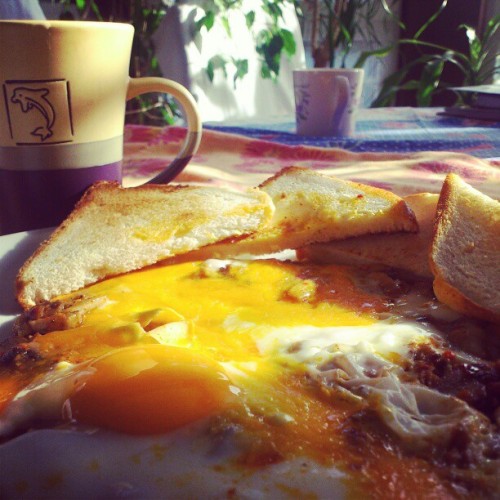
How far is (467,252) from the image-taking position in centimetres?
98

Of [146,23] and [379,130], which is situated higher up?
[146,23]

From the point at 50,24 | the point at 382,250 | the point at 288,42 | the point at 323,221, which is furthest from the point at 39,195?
the point at 288,42

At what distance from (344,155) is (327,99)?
0.39 metres

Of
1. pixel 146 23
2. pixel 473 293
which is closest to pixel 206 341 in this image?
pixel 473 293

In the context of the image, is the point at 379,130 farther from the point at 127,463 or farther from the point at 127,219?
the point at 127,463

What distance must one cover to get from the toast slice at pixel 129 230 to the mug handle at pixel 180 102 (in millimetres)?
155

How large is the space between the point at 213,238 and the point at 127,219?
21 cm

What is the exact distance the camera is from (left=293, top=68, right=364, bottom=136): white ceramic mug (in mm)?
2277

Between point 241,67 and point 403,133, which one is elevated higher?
point 241,67

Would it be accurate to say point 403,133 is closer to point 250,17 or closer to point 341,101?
point 341,101

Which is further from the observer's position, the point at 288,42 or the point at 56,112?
the point at 288,42

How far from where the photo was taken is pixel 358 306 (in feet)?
3.03

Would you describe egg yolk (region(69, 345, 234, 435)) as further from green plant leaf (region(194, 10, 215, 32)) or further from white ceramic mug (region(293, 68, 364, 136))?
green plant leaf (region(194, 10, 215, 32))

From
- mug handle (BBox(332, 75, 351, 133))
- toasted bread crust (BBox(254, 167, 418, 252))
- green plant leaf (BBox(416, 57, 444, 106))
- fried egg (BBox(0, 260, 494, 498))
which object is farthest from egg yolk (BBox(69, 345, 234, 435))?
green plant leaf (BBox(416, 57, 444, 106))
